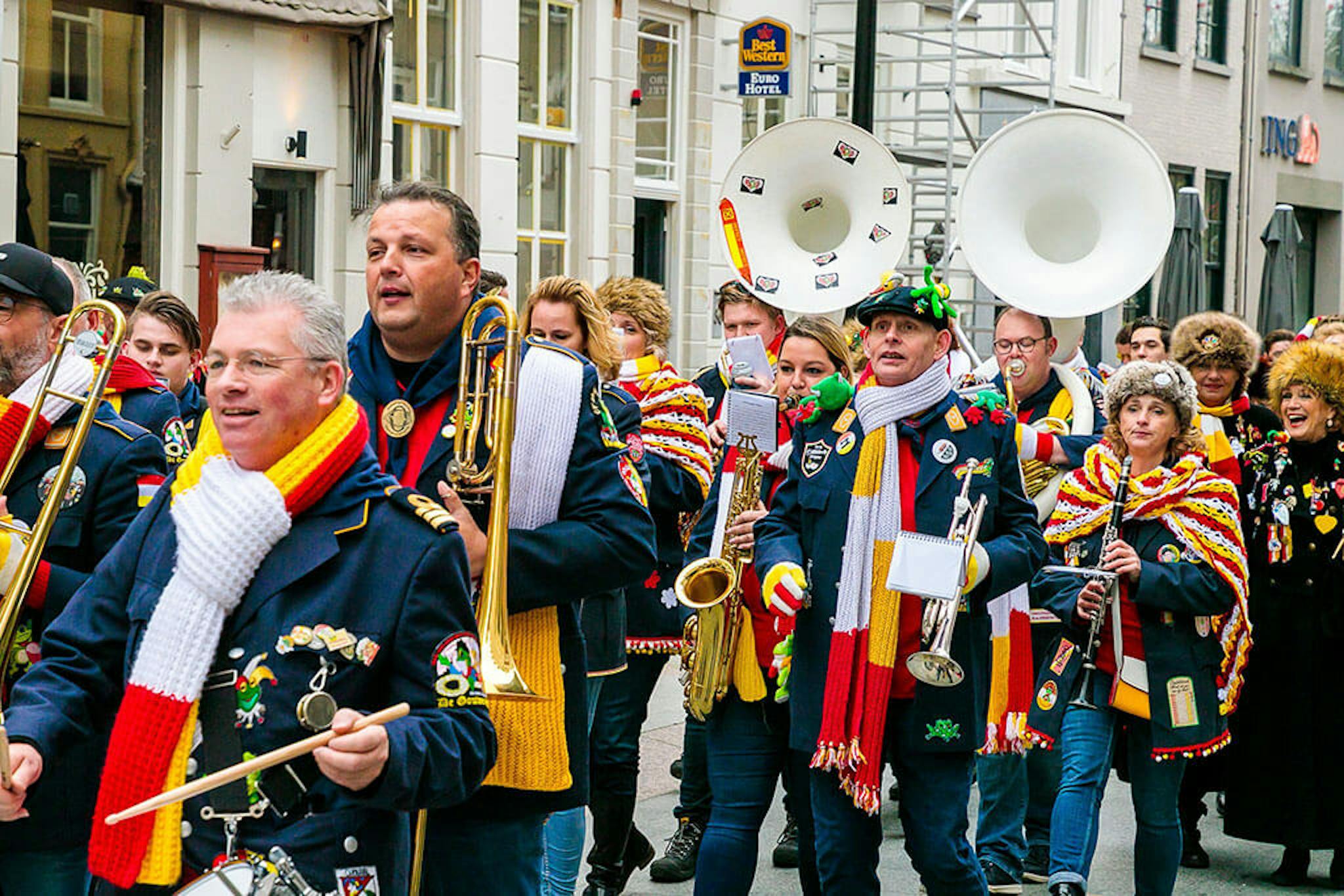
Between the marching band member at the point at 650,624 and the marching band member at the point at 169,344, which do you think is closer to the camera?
the marching band member at the point at 650,624

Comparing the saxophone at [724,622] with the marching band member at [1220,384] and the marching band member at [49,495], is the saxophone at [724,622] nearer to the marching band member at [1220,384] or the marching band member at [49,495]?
the marching band member at [49,495]

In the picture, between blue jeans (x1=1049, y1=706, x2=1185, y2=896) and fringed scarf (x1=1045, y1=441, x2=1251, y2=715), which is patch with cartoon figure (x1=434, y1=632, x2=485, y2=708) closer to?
blue jeans (x1=1049, y1=706, x2=1185, y2=896)

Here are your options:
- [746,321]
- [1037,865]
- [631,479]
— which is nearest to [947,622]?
[631,479]

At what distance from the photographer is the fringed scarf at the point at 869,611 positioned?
16.9 ft

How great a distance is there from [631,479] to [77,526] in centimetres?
121

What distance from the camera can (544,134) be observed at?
1405cm

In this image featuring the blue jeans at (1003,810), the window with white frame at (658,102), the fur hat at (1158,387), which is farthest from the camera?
the window with white frame at (658,102)

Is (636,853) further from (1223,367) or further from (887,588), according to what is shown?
(1223,367)

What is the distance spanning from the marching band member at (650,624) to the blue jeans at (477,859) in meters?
2.12

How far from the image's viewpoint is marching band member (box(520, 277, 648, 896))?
5570 mm

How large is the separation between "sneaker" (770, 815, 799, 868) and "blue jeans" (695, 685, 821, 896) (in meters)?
1.07

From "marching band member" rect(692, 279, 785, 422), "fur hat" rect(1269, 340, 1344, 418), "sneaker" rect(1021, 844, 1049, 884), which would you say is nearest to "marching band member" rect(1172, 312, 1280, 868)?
"fur hat" rect(1269, 340, 1344, 418)

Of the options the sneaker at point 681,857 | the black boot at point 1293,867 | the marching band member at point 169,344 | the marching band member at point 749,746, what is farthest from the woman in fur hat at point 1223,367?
the marching band member at point 169,344

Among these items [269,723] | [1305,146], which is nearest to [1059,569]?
[269,723]
